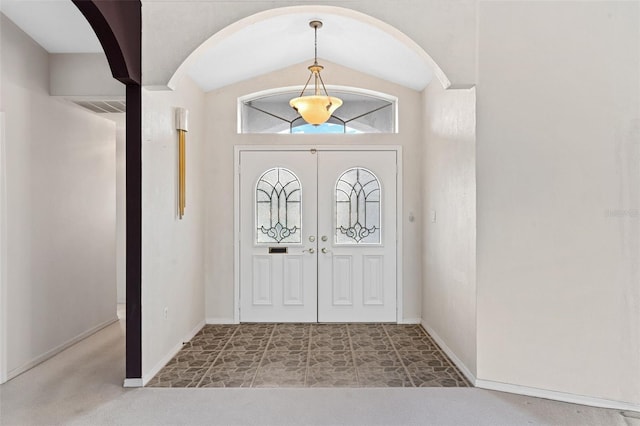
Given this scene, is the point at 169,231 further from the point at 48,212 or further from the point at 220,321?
the point at 220,321

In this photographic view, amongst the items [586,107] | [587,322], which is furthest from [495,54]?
[587,322]

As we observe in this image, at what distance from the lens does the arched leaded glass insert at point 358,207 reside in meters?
5.10

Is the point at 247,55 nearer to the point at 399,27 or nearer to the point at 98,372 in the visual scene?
the point at 399,27

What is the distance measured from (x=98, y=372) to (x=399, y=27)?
3.55 meters

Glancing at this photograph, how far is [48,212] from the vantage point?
3887 mm

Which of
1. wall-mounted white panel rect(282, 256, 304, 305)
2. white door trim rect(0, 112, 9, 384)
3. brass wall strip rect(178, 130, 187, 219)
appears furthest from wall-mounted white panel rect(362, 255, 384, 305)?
white door trim rect(0, 112, 9, 384)

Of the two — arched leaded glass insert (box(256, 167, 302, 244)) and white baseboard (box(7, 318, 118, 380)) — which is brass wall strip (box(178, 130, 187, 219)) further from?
white baseboard (box(7, 318, 118, 380))

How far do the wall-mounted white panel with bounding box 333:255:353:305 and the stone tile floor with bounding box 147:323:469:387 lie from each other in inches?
12.7

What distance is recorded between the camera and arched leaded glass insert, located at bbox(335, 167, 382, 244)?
5102mm

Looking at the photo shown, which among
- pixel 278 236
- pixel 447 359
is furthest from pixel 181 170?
pixel 447 359

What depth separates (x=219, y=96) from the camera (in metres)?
5.05

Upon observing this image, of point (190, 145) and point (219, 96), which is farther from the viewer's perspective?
point (219, 96)

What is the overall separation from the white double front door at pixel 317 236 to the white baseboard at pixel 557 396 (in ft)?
6.47

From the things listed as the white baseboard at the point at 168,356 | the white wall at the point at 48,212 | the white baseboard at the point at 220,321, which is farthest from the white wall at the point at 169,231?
the white wall at the point at 48,212
